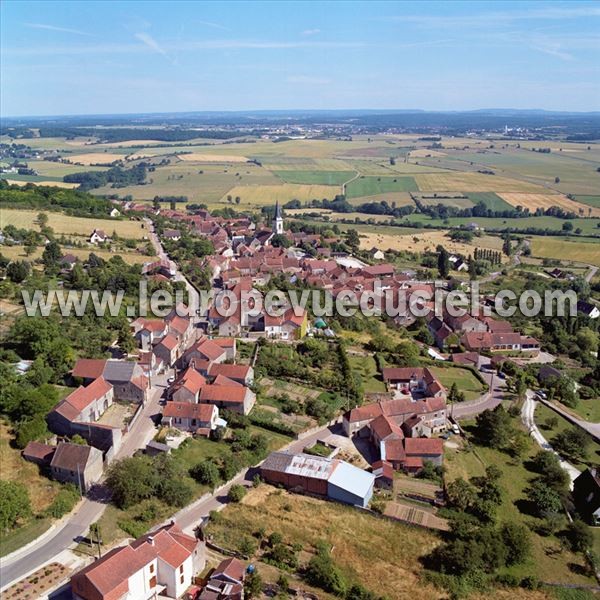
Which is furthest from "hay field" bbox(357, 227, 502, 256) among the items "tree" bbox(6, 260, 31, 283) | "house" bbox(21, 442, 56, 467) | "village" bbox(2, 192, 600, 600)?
"house" bbox(21, 442, 56, 467)

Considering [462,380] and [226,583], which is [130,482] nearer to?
[226,583]

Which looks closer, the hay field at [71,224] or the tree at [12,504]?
the tree at [12,504]

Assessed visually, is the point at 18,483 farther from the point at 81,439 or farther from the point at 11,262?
the point at 11,262

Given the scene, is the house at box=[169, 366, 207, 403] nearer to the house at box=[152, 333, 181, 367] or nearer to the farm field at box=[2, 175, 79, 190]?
the house at box=[152, 333, 181, 367]

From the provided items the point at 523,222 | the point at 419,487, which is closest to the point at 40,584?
the point at 419,487

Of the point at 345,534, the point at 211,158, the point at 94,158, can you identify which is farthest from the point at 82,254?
the point at 94,158

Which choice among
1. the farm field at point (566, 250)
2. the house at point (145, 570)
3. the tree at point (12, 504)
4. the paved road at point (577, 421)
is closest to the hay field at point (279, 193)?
the farm field at point (566, 250)

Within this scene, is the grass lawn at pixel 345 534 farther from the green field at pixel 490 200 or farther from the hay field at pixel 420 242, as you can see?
the green field at pixel 490 200
